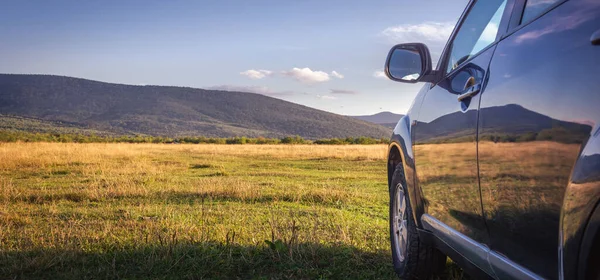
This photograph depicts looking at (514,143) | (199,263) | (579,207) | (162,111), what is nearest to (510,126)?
(514,143)

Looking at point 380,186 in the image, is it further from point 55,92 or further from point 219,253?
point 55,92

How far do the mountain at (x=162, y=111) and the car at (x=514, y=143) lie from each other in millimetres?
113190

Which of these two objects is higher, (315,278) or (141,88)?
(141,88)

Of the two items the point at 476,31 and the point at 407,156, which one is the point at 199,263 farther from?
the point at 476,31

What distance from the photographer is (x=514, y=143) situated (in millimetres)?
2033

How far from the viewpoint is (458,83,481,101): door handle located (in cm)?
256

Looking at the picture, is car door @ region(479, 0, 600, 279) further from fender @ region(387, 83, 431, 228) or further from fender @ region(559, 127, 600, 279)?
fender @ region(387, 83, 431, 228)

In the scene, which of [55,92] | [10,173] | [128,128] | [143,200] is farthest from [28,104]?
[143,200]

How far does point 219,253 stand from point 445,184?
8.14ft

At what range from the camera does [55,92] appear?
427 ft

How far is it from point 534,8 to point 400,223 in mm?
2386

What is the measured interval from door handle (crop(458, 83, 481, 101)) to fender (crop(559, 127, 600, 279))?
40.2 inches

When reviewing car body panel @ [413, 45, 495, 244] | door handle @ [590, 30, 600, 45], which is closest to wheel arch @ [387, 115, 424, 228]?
car body panel @ [413, 45, 495, 244]

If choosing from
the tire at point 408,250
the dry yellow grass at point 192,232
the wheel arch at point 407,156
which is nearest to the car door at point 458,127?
the wheel arch at point 407,156
